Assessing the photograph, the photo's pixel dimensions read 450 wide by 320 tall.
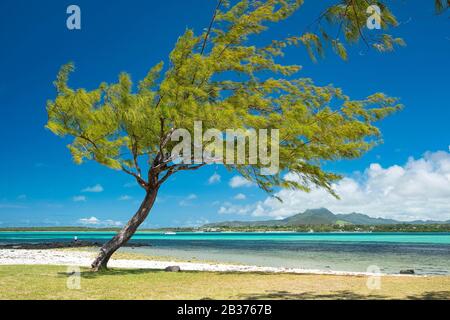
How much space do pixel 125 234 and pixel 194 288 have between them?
593cm

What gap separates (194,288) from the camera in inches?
448

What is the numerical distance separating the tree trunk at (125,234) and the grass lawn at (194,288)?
180 centimetres

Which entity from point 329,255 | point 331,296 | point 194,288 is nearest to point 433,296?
point 331,296

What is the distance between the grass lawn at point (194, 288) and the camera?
32.5 feet

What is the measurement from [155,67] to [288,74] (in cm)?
537

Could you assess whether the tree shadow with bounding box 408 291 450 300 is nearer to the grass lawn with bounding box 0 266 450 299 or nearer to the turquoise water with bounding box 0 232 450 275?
the grass lawn with bounding box 0 266 450 299

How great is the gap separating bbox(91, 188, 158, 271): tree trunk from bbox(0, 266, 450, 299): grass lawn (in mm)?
1797

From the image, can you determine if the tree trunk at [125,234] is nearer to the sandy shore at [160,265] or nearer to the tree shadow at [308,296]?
the sandy shore at [160,265]

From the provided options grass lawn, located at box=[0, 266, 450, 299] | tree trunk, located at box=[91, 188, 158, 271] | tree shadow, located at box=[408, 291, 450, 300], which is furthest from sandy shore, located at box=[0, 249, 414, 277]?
tree shadow, located at box=[408, 291, 450, 300]

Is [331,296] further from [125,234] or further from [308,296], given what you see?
[125,234]

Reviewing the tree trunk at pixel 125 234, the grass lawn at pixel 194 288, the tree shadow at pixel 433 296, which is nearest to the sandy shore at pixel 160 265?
the tree trunk at pixel 125 234
